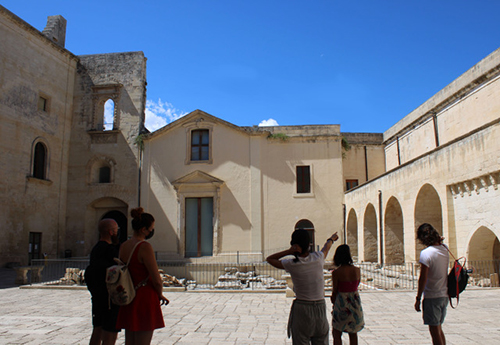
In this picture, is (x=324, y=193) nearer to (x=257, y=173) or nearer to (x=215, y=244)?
(x=257, y=173)

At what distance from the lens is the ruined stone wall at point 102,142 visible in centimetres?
2444

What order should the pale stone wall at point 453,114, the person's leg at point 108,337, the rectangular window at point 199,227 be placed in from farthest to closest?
the rectangular window at point 199,227
the pale stone wall at point 453,114
the person's leg at point 108,337

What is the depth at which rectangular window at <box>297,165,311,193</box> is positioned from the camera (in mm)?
23453

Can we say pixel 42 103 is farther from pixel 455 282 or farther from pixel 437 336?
pixel 437 336

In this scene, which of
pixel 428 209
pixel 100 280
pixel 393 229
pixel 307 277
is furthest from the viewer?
pixel 393 229

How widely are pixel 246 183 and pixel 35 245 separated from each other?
37.0 feet

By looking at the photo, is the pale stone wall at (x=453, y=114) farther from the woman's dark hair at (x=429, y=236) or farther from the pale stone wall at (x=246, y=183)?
the woman's dark hair at (x=429, y=236)

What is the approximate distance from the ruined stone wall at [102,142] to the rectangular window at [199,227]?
Answer: 3.30 metres

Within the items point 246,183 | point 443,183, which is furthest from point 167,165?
point 443,183

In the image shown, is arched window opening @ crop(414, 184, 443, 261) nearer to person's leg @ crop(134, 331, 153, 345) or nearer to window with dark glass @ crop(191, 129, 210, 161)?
window with dark glass @ crop(191, 129, 210, 161)

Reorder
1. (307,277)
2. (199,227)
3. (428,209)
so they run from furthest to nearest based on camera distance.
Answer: (199,227), (428,209), (307,277)

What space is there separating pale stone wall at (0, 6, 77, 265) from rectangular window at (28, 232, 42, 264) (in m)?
0.26

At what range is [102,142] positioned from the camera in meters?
25.1

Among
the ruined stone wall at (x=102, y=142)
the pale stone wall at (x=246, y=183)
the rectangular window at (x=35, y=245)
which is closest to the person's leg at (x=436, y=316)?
the pale stone wall at (x=246, y=183)
